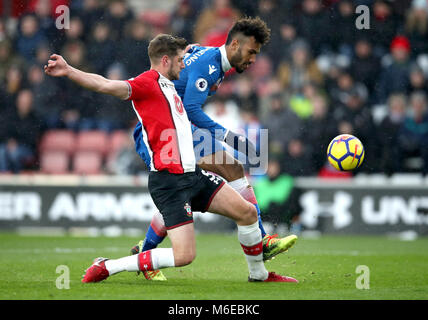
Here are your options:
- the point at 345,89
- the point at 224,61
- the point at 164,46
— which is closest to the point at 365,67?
the point at 345,89

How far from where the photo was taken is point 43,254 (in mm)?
9102

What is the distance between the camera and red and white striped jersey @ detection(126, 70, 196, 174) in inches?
239

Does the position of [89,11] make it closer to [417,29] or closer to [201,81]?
[417,29]

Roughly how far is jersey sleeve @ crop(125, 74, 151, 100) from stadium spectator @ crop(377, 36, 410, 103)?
322 inches

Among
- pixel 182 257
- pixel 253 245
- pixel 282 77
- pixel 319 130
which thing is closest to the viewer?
pixel 182 257

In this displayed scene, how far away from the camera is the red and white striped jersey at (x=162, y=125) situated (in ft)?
19.9

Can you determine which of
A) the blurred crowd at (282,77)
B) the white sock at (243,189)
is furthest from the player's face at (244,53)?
the blurred crowd at (282,77)

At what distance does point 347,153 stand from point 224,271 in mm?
1701

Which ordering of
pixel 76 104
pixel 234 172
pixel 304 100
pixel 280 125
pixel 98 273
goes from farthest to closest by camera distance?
pixel 76 104, pixel 304 100, pixel 280 125, pixel 234 172, pixel 98 273

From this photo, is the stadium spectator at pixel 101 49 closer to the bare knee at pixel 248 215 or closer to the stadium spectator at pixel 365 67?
the stadium spectator at pixel 365 67

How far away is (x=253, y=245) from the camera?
6.48m

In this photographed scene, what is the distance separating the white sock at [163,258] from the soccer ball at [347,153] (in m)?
2.29
